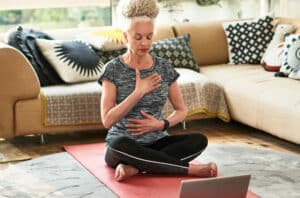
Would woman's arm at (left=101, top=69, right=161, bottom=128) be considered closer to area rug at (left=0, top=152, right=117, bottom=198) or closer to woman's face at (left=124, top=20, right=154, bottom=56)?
woman's face at (left=124, top=20, right=154, bottom=56)

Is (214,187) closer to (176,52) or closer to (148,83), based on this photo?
(148,83)

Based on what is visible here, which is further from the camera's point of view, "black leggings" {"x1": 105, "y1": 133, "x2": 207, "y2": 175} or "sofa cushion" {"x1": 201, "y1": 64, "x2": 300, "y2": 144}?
"sofa cushion" {"x1": 201, "y1": 64, "x2": 300, "y2": 144}

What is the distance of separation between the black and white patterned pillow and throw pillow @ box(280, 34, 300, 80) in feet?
1.55

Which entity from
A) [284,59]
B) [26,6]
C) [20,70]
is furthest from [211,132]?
[26,6]

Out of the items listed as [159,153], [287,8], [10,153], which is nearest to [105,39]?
[10,153]

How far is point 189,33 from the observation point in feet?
18.6

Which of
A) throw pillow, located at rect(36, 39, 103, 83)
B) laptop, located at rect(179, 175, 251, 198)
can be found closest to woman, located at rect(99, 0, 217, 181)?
laptop, located at rect(179, 175, 251, 198)

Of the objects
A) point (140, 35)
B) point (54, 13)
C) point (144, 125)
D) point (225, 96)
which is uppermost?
point (140, 35)

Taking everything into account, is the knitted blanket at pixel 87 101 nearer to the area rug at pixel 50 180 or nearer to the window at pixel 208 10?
the area rug at pixel 50 180

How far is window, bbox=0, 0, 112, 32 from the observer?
18.7 feet

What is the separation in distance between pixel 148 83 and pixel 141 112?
157mm

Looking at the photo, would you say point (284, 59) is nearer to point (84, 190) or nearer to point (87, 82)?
point (87, 82)

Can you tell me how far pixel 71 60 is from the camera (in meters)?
4.86

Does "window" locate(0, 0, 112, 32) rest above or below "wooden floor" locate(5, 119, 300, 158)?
above
